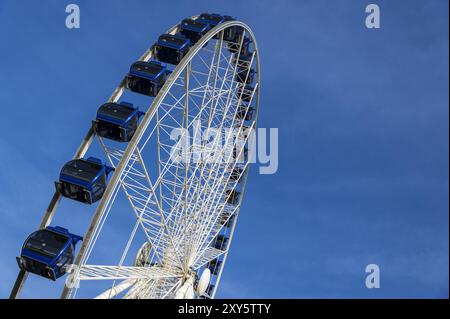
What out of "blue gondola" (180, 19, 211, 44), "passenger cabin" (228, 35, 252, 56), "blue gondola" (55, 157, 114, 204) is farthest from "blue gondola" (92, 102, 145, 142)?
"passenger cabin" (228, 35, 252, 56)

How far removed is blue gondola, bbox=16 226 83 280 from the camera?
43.2 feet

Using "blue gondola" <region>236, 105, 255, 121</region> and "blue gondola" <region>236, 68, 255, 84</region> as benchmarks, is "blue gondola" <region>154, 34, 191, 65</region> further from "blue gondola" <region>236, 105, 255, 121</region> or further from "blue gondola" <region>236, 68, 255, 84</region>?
"blue gondola" <region>236, 105, 255, 121</region>

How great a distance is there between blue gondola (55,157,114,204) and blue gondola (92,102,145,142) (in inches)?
55.2

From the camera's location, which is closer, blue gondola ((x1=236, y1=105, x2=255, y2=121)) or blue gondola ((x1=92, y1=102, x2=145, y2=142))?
blue gondola ((x1=92, y1=102, x2=145, y2=142))

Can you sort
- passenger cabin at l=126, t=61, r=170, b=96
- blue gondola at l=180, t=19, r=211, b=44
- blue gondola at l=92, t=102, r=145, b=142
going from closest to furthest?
blue gondola at l=92, t=102, r=145, b=142
passenger cabin at l=126, t=61, r=170, b=96
blue gondola at l=180, t=19, r=211, b=44

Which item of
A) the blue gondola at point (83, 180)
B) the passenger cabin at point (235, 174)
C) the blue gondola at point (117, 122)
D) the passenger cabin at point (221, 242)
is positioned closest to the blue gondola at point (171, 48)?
the blue gondola at point (117, 122)

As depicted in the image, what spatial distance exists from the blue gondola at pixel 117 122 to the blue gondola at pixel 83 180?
1.40 m

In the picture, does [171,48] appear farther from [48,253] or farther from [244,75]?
[48,253]

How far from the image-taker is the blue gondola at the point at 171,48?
747 inches

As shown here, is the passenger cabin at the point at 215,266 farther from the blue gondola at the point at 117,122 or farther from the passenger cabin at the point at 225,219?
the blue gondola at the point at 117,122

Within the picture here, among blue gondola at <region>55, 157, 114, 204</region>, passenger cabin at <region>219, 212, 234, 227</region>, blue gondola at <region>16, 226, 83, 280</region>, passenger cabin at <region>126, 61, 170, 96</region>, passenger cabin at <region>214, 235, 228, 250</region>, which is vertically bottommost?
blue gondola at <region>16, 226, 83, 280</region>

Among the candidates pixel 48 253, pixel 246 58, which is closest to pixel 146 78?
pixel 48 253
